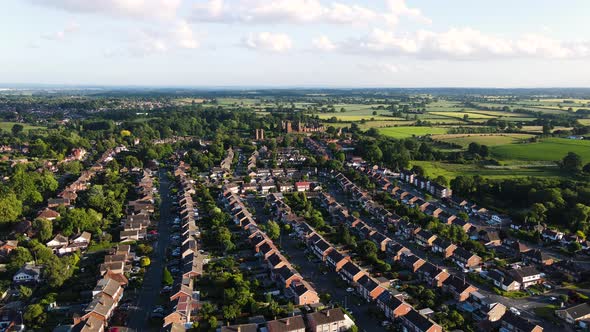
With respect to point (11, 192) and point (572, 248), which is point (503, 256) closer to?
point (572, 248)

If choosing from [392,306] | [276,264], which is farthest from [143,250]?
[392,306]

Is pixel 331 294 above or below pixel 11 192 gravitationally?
below

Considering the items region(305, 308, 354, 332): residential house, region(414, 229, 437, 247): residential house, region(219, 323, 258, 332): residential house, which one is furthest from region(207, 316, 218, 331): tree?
region(414, 229, 437, 247): residential house

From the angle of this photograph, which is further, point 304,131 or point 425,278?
point 304,131

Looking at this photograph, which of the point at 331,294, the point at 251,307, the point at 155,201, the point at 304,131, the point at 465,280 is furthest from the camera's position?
the point at 304,131

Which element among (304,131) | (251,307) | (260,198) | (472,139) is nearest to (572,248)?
(251,307)

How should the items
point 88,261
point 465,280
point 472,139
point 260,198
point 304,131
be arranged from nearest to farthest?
point 465,280 → point 88,261 → point 260,198 → point 472,139 → point 304,131

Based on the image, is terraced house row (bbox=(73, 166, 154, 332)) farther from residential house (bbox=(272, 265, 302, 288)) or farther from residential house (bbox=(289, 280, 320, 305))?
residential house (bbox=(289, 280, 320, 305))
